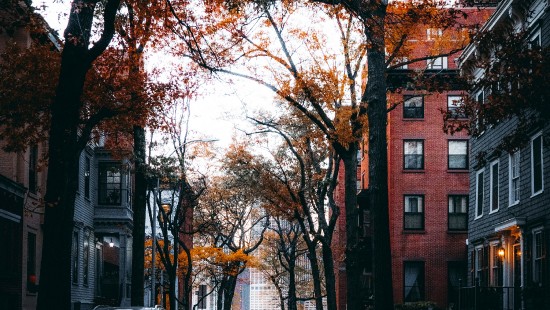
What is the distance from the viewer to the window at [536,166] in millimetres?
28956

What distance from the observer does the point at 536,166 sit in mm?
29312

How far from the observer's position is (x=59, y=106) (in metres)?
16.5

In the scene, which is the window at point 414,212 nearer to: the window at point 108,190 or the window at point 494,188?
the window at point 108,190

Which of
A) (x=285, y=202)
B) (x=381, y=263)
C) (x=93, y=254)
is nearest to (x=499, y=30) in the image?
(x=381, y=263)

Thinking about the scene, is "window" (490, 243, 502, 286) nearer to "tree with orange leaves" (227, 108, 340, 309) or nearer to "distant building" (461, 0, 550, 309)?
"distant building" (461, 0, 550, 309)

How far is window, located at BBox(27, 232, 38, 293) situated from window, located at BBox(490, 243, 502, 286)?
17529 millimetres

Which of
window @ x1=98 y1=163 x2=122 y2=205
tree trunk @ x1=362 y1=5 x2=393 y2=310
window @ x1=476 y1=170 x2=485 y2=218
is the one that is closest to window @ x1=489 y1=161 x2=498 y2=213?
window @ x1=476 y1=170 x2=485 y2=218

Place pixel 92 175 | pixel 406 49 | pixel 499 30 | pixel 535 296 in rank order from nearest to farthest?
1. pixel 499 30
2. pixel 535 296
3. pixel 406 49
4. pixel 92 175

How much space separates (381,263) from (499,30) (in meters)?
5.78

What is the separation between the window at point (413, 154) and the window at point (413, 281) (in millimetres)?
6135

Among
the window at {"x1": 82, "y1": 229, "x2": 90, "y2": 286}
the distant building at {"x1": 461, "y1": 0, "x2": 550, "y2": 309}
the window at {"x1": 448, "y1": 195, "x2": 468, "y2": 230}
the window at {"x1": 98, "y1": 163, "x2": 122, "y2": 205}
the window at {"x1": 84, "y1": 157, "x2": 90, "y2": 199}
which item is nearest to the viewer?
the distant building at {"x1": 461, "y1": 0, "x2": 550, "y2": 309}

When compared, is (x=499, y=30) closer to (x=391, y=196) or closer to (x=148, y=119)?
(x=148, y=119)

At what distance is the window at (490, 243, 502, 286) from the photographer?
112 ft

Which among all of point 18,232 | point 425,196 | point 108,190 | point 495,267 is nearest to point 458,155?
point 425,196
